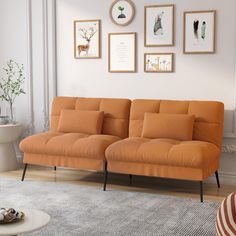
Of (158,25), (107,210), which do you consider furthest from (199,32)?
(107,210)

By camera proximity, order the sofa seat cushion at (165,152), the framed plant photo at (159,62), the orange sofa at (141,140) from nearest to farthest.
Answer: the sofa seat cushion at (165,152)
the orange sofa at (141,140)
the framed plant photo at (159,62)

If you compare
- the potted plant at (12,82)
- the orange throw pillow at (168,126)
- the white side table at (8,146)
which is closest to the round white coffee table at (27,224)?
the orange throw pillow at (168,126)

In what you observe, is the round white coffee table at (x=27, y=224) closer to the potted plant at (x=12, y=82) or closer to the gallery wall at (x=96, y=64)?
the gallery wall at (x=96, y=64)

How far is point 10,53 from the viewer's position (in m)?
6.04

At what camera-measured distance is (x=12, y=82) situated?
6.04 meters

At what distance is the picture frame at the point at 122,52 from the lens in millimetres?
5477

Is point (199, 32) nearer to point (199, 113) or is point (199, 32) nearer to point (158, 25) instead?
point (158, 25)

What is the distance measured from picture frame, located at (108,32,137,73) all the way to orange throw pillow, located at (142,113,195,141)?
0.76 meters

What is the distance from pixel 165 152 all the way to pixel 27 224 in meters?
1.90

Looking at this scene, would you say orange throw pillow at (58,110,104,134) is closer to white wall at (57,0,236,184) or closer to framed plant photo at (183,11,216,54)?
white wall at (57,0,236,184)

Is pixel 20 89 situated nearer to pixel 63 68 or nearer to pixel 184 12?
pixel 63 68

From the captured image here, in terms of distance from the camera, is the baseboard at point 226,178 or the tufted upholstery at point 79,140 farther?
the baseboard at point 226,178

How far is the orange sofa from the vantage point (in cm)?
449

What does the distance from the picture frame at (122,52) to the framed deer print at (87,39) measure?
159 millimetres
